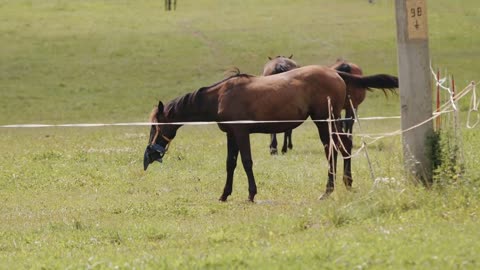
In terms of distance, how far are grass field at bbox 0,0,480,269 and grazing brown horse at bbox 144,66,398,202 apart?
811 millimetres

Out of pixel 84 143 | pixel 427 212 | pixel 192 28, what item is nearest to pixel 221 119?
pixel 427 212

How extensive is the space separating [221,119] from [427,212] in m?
4.95

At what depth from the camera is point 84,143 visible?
25.2m

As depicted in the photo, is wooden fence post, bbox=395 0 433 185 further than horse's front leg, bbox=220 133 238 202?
No

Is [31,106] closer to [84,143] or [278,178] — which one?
[84,143]

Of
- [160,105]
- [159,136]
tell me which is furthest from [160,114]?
[159,136]

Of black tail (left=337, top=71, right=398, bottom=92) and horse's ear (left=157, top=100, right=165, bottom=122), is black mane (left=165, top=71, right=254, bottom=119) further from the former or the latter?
black tail (left=337, top=71, right=398, bottom=92)

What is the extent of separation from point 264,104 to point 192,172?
12.4 ft

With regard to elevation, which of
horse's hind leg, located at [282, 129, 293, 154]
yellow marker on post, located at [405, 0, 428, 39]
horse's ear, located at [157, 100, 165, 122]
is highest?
yellow marker on post, located at [405, 0, 428, 39]

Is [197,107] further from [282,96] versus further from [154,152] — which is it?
[282,96]

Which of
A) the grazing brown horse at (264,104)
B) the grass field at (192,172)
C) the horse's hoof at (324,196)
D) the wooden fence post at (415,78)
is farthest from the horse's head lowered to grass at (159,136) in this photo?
the wooden fence post at (415,78)

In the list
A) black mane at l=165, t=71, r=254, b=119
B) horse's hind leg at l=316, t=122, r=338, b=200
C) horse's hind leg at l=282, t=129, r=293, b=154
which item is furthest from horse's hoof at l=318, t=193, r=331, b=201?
horse's hind leg at l=282, t=129, r=293, b=154

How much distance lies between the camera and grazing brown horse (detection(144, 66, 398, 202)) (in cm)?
1520

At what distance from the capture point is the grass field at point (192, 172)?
32.0 ft
